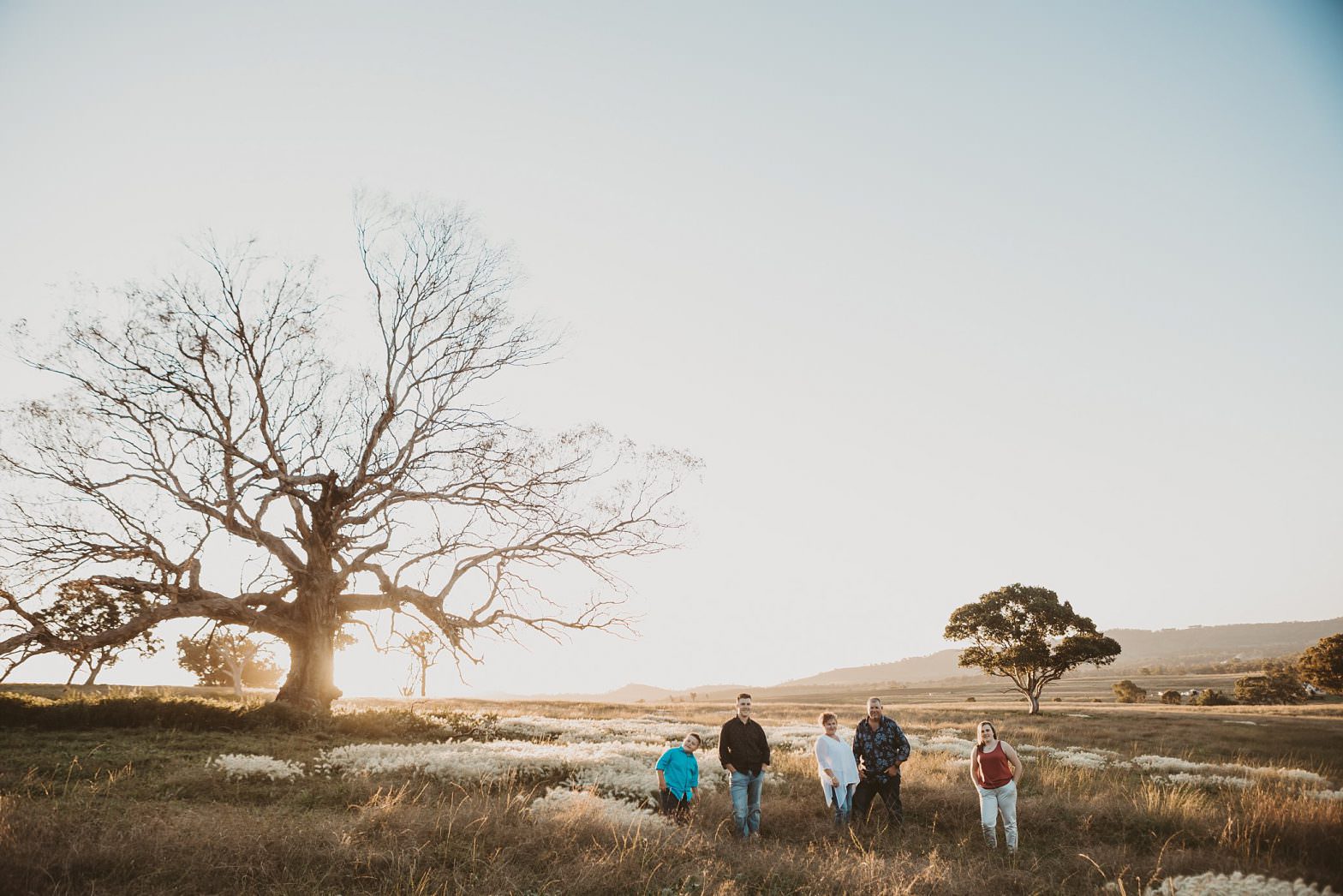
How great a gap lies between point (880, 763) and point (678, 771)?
3.75 meters

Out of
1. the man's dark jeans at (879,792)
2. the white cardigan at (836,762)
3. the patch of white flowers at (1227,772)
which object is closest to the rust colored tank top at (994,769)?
the man's dark jeans at (879,792)

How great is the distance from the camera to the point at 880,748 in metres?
11.3

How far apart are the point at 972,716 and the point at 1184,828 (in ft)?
99.4

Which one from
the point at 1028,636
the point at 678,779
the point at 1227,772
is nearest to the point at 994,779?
the point at 678,779

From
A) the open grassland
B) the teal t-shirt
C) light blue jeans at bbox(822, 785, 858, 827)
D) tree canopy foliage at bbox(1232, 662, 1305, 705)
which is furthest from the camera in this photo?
tree canopy foliage at bbox(1232, 662, 1305, 705)

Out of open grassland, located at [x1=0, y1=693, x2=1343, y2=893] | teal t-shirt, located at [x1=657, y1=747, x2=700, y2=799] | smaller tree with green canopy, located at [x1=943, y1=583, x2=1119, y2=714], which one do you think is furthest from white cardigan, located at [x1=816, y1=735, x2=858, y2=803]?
smaller tree with green canopy, located at [x1=943, y1=583, x2=1119, y2=714]

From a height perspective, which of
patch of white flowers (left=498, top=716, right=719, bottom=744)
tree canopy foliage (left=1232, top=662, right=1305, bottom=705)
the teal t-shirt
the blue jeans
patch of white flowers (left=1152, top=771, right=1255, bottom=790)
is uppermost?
the teal t-shirt

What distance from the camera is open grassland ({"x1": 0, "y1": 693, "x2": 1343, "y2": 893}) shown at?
19.4ft

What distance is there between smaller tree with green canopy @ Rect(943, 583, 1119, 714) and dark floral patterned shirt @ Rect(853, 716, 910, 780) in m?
39.4

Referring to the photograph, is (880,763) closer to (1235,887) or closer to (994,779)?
(994,779)

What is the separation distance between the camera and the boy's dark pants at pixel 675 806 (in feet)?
31.8

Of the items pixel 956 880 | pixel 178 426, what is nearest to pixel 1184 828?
pixel 956 880

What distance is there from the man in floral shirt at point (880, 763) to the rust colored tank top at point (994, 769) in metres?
1.29

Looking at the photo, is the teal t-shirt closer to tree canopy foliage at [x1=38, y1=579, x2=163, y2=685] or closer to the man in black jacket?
the man in black jacket
